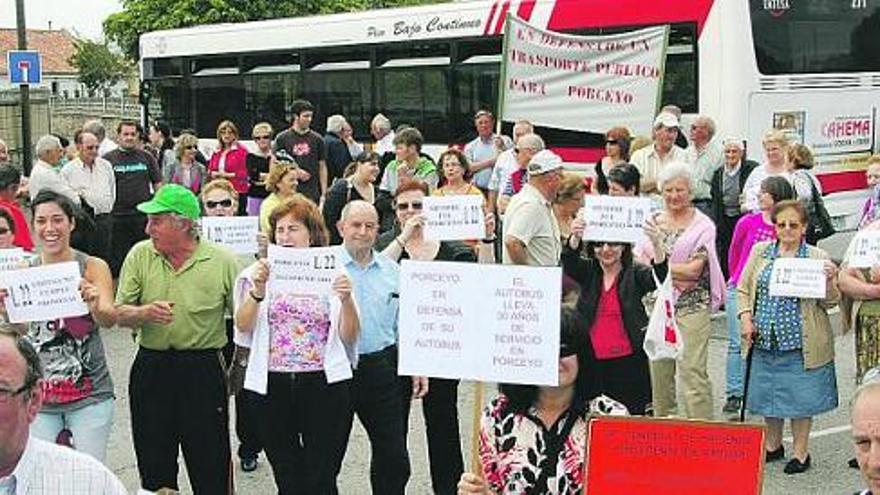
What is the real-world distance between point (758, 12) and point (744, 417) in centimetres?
699

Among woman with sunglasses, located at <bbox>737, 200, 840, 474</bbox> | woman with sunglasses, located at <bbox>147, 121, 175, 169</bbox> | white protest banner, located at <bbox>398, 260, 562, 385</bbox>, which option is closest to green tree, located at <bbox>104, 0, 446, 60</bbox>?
woman with sunglasses, located at <bbox>147, 121, 175, 169</bbox>

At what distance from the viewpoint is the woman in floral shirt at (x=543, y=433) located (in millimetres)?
4008

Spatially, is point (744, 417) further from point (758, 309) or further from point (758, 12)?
point (758, 12)

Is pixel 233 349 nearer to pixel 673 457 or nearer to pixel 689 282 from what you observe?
pixel 689 282

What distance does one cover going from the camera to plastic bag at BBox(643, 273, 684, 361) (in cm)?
620

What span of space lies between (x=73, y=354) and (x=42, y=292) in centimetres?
36

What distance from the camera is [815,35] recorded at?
46.7 feet

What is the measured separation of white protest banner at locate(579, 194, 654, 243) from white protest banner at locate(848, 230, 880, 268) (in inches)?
46.6

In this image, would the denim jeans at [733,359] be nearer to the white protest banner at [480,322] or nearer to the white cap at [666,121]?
the white cap at [666,121]

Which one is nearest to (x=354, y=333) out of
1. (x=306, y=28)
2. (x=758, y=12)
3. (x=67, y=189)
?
(x=67, y=189)

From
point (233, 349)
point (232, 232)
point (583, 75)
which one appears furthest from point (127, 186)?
point (232, 232)

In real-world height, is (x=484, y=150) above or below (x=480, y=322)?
above

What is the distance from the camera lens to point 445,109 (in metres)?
16.8

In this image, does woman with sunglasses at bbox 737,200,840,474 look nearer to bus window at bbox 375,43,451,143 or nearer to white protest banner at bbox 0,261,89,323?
white protest banner at bbox 0,261,89,323
